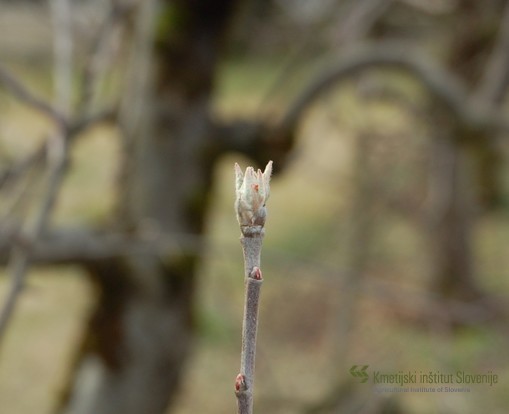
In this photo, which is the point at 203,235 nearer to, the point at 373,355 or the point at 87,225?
the point at 87,225

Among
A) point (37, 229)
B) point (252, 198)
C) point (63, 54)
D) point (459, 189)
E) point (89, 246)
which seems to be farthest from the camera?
point (459, 189)

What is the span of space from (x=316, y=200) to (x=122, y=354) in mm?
7542

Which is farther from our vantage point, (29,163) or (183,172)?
(183,172)

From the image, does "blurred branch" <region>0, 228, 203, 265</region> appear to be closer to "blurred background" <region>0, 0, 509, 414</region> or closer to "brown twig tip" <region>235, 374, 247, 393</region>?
"blurred background" <region>0, 0, 509, 414</region>

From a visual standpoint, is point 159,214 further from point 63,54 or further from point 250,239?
point 250,239

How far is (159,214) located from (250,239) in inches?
105

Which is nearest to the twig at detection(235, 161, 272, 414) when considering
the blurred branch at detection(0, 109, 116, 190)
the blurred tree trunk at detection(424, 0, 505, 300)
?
the blurred branch at detection(0, 109, 116, 190)

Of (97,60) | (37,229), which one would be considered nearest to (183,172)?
(97,60)

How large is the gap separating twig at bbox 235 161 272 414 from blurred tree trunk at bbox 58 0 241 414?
2.44m

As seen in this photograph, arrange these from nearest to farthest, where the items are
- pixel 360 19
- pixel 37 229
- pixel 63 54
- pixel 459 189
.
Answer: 1. pixel 37 229
2. pixel 63 54
3. pixel 360 19
4. pixel 459 189

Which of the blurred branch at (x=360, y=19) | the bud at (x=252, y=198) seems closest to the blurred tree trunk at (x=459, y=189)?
the blurred branch at (x=360, y=19)

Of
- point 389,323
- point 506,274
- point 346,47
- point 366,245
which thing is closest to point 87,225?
point 346,47

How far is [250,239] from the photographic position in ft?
2.14

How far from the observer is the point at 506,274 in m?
8.55
